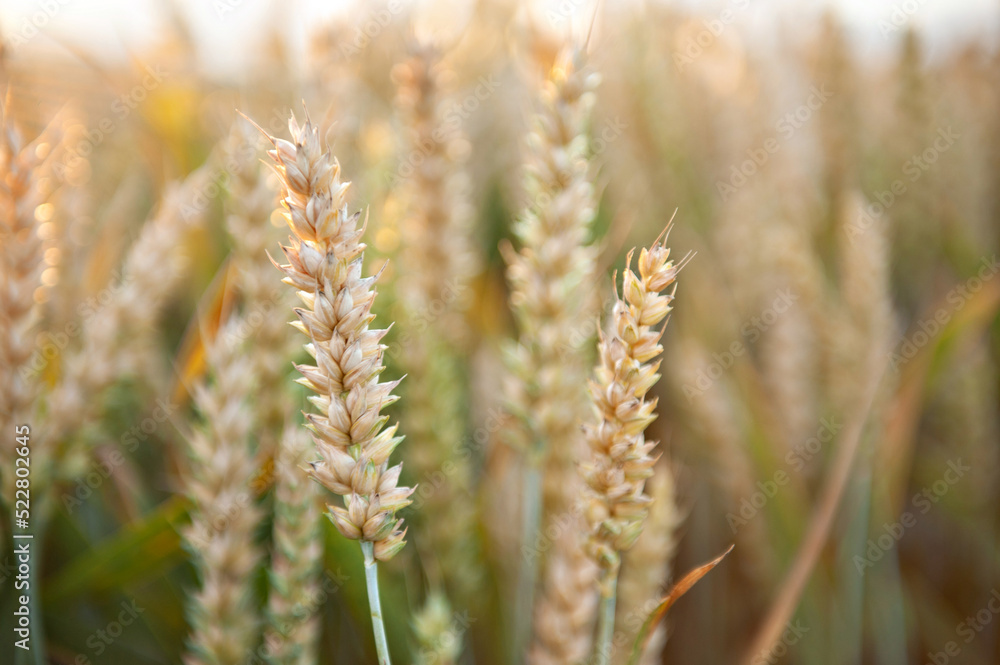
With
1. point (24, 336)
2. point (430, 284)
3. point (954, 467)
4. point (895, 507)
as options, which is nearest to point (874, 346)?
point (895, 507)

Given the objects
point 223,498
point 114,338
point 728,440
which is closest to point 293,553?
point 223,498

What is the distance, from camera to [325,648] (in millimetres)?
917

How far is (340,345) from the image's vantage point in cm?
42

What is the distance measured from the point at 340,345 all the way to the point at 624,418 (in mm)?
219

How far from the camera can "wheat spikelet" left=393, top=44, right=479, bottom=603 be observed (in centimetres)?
93

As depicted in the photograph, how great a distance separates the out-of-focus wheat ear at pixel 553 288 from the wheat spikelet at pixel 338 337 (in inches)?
9.3

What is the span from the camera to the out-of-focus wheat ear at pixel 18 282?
2.15 ft

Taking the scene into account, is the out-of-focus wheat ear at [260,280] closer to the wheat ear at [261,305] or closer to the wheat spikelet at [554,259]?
the wheat ear at [261,305]

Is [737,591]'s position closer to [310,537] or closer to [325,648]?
[325,648]

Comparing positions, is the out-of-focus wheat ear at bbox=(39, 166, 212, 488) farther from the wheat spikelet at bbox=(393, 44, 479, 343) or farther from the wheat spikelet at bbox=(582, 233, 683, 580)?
the wheat spikelet at bbox=(582, 233, 683, 580)

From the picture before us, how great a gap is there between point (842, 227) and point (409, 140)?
3.80 ft

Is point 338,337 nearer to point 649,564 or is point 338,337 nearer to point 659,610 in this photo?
point 659,610

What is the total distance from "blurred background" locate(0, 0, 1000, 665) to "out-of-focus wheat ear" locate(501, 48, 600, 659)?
0.08 metres

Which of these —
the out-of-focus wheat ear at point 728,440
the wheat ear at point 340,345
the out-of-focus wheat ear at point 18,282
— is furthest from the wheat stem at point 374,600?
the out-of-focus wheat ear at point 728,440
